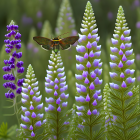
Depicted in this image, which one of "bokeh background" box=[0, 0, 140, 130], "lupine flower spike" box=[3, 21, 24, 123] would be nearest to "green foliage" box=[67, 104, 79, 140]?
"lupine flower spike" box=[3, 21, 24, 123]

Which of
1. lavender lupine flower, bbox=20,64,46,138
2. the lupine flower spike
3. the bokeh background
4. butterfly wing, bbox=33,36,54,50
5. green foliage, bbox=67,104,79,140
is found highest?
the bokeh background

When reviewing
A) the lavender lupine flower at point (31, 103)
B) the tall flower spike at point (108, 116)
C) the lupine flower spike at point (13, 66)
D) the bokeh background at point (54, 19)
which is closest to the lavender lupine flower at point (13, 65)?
the lupine flower spike at point (13, 66)

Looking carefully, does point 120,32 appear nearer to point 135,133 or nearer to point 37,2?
point 135,133

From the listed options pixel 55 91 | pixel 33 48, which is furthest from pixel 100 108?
pixel 33 48

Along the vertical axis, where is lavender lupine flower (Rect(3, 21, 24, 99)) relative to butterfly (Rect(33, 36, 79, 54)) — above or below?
below

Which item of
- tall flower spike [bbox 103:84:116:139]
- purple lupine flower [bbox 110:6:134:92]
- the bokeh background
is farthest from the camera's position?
the bokeh background

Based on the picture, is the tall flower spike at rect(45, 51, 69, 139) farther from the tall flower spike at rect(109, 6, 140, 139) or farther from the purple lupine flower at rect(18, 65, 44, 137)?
the tall flower spike at rect(109, 6, 140, 139)
